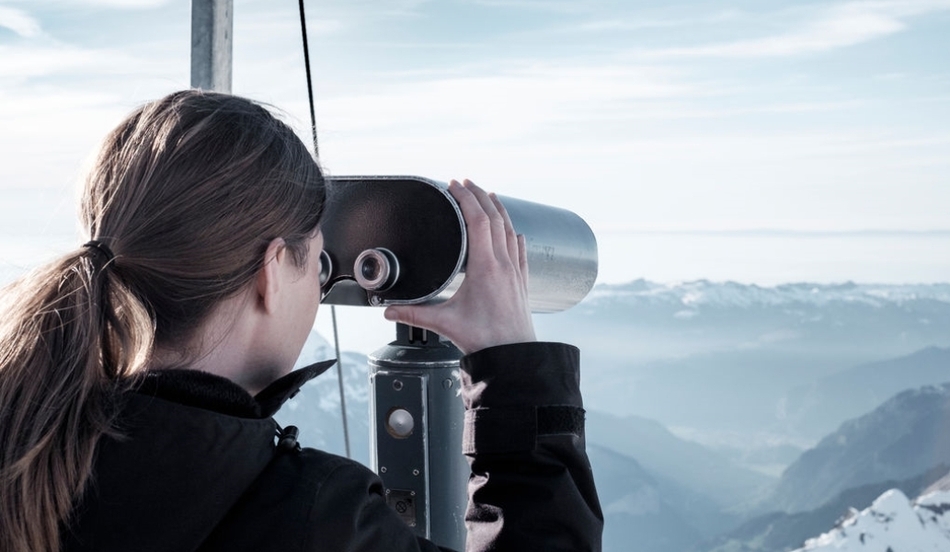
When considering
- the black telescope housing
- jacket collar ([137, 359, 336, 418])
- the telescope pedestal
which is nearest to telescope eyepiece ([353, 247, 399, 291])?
the black telescope housing

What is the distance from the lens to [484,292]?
0.83 metres

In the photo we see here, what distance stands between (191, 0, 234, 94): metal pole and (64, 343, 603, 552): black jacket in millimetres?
650

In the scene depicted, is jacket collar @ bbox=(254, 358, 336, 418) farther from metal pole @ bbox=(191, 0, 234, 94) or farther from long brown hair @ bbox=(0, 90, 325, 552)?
metal pole @ bbox=(191, 0, 234, 94)

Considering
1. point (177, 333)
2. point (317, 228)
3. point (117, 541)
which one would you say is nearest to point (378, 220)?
point (317, 228)

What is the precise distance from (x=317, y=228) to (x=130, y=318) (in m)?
0.16

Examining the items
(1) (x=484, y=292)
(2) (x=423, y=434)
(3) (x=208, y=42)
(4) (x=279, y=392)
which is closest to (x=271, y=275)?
(4) (x=279, y=392)

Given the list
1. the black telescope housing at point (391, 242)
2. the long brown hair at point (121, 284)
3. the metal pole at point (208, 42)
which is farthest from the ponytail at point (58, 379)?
the metal pole at point (208, 42)

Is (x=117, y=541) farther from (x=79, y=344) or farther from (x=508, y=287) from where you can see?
(x=508, y=287)

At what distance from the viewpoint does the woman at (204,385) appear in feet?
2.04

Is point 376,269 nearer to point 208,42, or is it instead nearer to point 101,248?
point 101,248

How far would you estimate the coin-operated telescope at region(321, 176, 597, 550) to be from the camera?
889 millimetres

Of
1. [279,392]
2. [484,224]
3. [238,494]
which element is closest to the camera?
[238,494]

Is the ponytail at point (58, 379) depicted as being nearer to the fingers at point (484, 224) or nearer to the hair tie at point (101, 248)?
the hair tie at point (101, 248)

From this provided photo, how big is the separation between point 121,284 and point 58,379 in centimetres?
7
